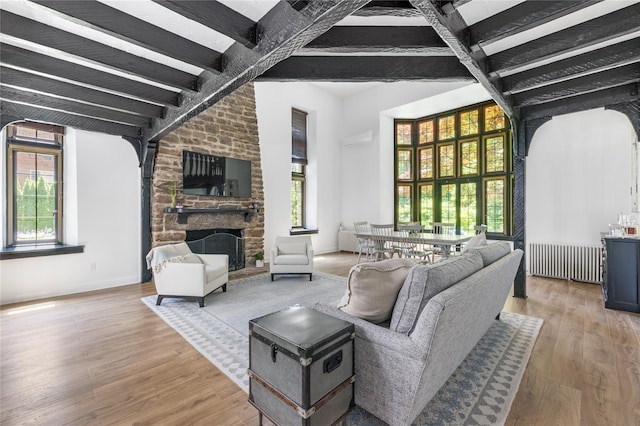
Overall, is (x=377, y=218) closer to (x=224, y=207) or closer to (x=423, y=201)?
(x=423, y=201)

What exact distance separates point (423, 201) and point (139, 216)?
671 cm

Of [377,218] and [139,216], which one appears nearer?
[139,216]

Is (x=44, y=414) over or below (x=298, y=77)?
below

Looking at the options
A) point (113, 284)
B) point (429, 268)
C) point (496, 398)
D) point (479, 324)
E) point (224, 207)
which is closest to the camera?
point (429, 268)

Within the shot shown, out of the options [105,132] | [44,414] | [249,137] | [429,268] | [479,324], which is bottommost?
[44,414]

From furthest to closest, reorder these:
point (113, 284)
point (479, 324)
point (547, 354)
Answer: point (113, 284), point (547, 354), point (479, 324)

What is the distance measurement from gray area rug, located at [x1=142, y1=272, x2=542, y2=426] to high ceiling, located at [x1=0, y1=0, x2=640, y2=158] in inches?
96.5

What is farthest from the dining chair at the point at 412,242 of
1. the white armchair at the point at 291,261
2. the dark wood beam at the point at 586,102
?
the dark wood beam at the point at 586,102

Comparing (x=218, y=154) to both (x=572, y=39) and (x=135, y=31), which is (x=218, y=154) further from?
(x=572, y=39)

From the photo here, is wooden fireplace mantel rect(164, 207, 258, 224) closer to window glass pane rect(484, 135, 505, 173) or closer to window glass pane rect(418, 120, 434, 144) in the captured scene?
window glass pane rect(418, 120, 434, 144)

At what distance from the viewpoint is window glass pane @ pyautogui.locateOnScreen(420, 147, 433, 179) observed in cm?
793

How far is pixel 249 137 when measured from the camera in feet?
20.6

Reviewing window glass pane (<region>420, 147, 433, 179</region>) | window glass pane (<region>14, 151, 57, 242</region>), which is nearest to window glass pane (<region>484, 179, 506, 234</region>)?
window glass pane (<region>420, 147, 433, 179</region>)

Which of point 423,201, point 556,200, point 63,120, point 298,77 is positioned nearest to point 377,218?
point 423,201
